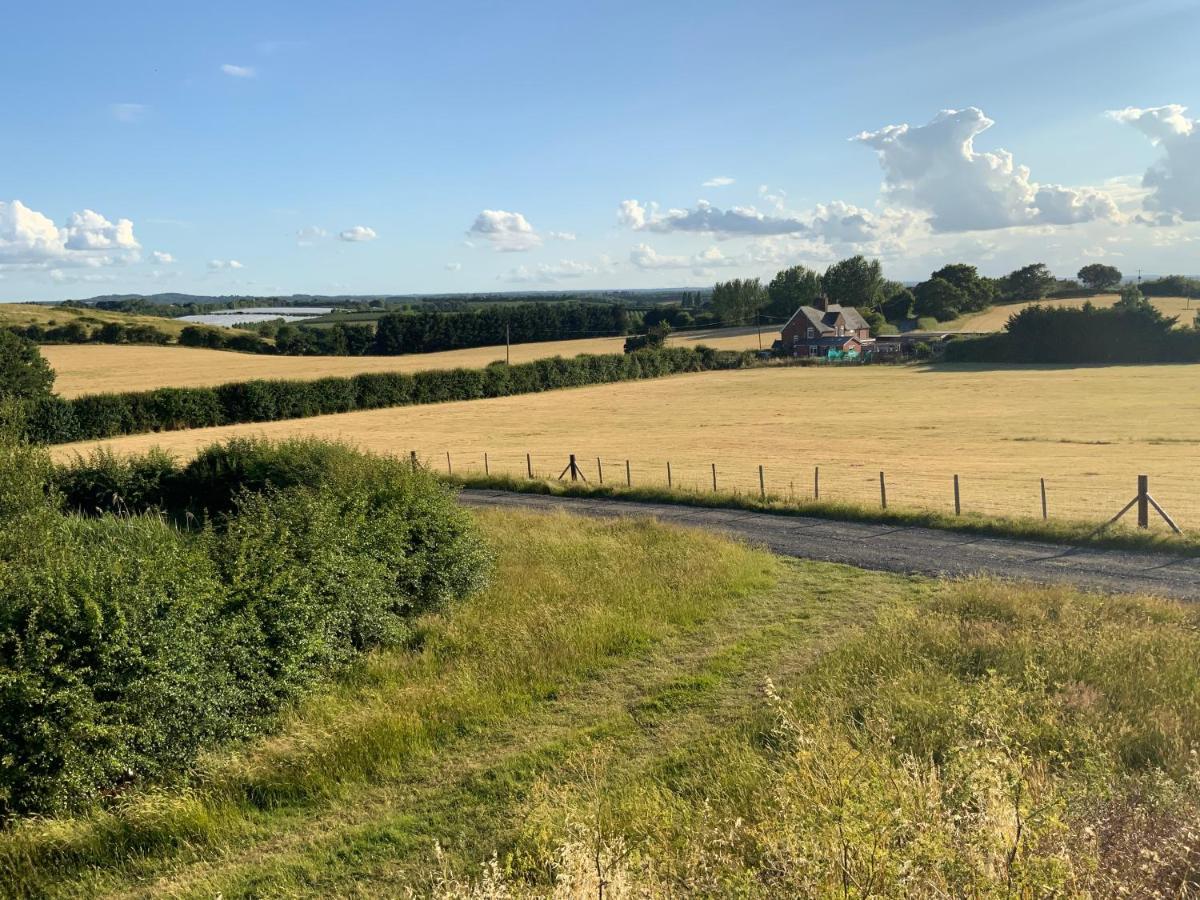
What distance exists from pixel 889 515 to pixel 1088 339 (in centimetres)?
7083

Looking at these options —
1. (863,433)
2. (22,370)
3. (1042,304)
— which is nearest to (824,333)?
(1042,304)

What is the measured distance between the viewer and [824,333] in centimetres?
10212

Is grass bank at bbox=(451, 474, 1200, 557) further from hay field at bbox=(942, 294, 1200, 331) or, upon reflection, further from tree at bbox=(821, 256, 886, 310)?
tree at bbox=(821, 256, 886, 310)

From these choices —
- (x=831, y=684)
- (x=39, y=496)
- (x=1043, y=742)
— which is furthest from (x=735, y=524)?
(x=39, y=496)

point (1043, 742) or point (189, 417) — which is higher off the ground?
point (189, 417)

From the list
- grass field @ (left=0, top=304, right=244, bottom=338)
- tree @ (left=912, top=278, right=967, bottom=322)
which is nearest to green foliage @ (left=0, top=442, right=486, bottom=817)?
grass field @ (left=0, top=304, right=244, bottom=338)

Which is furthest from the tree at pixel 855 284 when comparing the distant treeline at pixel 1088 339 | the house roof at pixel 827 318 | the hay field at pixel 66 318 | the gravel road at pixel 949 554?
the gravel road at pixel 949 554

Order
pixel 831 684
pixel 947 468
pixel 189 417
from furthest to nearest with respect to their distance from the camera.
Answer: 1. pixel 189 417
2. pixel 947 468
3. pixel 831 684

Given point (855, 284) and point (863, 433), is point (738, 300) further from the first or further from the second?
point (863, 433)

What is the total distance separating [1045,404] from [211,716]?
53.9m

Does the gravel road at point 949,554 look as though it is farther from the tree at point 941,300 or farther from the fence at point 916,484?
the tree at point 941,300

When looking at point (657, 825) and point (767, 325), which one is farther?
point (767, 325)

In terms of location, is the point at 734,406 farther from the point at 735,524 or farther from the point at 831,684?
the point at 831,684

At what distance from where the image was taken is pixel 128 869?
663 cm
